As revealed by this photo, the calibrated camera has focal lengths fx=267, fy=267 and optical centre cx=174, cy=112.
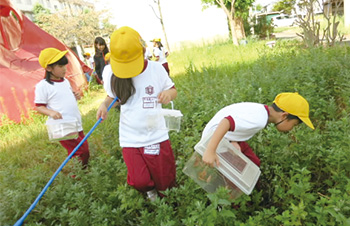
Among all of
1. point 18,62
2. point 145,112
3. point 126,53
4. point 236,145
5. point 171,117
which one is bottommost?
point 236,145

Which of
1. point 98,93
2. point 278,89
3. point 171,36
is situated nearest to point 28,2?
point 171,36

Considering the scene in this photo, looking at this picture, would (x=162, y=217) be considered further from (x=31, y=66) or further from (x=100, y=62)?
(x=31, y=66)

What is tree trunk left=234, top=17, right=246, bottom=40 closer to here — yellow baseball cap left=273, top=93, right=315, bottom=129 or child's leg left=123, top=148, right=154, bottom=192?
yellow baseball cap left=273, top=93, right=315, bottom=129

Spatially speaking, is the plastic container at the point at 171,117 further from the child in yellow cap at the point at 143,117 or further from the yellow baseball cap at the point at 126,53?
the yellow baseball cap at the point at 126,53

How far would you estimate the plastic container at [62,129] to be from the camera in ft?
8.75

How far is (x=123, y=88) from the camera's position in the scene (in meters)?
2.02

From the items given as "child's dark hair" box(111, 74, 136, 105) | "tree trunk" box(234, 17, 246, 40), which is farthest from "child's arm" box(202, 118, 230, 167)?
"tree trunk" box(234, 17, 246, 40)

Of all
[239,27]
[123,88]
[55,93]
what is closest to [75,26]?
Result: [239,27]

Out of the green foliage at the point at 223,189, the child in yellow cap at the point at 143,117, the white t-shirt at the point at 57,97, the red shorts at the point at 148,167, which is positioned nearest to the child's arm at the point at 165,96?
the child in yellow cap at the point at 143,117

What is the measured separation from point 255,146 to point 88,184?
1619 millimetres

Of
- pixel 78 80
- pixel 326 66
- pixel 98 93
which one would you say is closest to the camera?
pixel 326 66

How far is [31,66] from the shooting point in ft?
19.3

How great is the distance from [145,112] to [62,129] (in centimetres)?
113

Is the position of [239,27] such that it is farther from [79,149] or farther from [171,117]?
[171,117]
